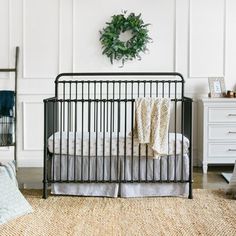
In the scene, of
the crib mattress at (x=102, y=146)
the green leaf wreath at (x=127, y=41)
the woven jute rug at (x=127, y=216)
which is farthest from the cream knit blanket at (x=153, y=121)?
the green leaf wreath at (x=127, y=41)

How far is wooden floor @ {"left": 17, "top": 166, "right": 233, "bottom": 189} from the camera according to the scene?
13.1 ft

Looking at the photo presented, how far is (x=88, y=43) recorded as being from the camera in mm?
4941

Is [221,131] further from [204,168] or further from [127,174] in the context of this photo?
[127,174]

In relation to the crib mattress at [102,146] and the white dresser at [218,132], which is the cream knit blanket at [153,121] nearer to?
the crib mattress at [102,146]

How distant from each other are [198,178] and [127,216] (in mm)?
1480

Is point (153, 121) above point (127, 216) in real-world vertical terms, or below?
above

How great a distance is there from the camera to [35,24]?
492 centimetres

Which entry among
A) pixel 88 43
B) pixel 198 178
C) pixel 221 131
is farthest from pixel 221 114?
pixel 88 43

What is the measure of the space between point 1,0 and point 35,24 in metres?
0.45

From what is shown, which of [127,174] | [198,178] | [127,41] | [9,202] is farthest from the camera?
[127,41]

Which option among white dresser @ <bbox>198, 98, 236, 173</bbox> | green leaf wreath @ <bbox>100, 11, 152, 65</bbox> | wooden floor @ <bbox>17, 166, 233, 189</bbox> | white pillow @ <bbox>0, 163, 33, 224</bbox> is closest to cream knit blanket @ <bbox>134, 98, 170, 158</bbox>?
wooden floor @ <bbox>17, 166, 233, 189</bbox>

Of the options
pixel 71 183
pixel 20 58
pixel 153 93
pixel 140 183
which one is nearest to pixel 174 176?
pixel 140 183

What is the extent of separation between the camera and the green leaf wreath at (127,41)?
190 inches

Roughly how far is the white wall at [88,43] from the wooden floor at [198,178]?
1.14 ft
